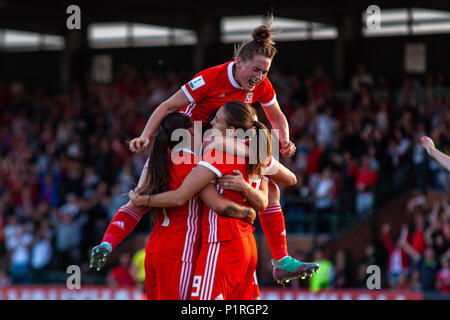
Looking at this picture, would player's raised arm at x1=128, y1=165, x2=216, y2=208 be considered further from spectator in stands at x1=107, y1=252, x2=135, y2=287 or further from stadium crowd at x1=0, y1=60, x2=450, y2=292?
spectator in stands at x1=107, y1=252, x2=135, y2=287

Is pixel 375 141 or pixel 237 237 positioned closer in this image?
pixel 237 237

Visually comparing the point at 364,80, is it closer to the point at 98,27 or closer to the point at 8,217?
the point at 8,217

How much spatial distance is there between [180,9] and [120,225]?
51.3 ft

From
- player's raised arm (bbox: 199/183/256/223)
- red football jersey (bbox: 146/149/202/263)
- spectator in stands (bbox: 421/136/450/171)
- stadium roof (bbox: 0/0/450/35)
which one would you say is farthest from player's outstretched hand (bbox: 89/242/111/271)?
stadium roof (bbox: 0/0/450/35)

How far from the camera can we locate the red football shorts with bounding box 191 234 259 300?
539cm

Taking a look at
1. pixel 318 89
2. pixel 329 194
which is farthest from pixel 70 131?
pixel 329 194

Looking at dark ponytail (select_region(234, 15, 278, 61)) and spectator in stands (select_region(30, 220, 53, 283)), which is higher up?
dark ponytail (select_region(234, 15, 278, 61))

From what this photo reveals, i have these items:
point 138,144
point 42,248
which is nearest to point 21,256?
point 42,248

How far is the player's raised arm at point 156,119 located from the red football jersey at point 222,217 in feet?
1.64

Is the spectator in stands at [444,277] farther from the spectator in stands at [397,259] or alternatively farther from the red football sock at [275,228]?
the red football sock at [275,228]

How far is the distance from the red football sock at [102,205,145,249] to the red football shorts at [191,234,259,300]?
0.66m

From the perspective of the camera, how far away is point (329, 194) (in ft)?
47.1
